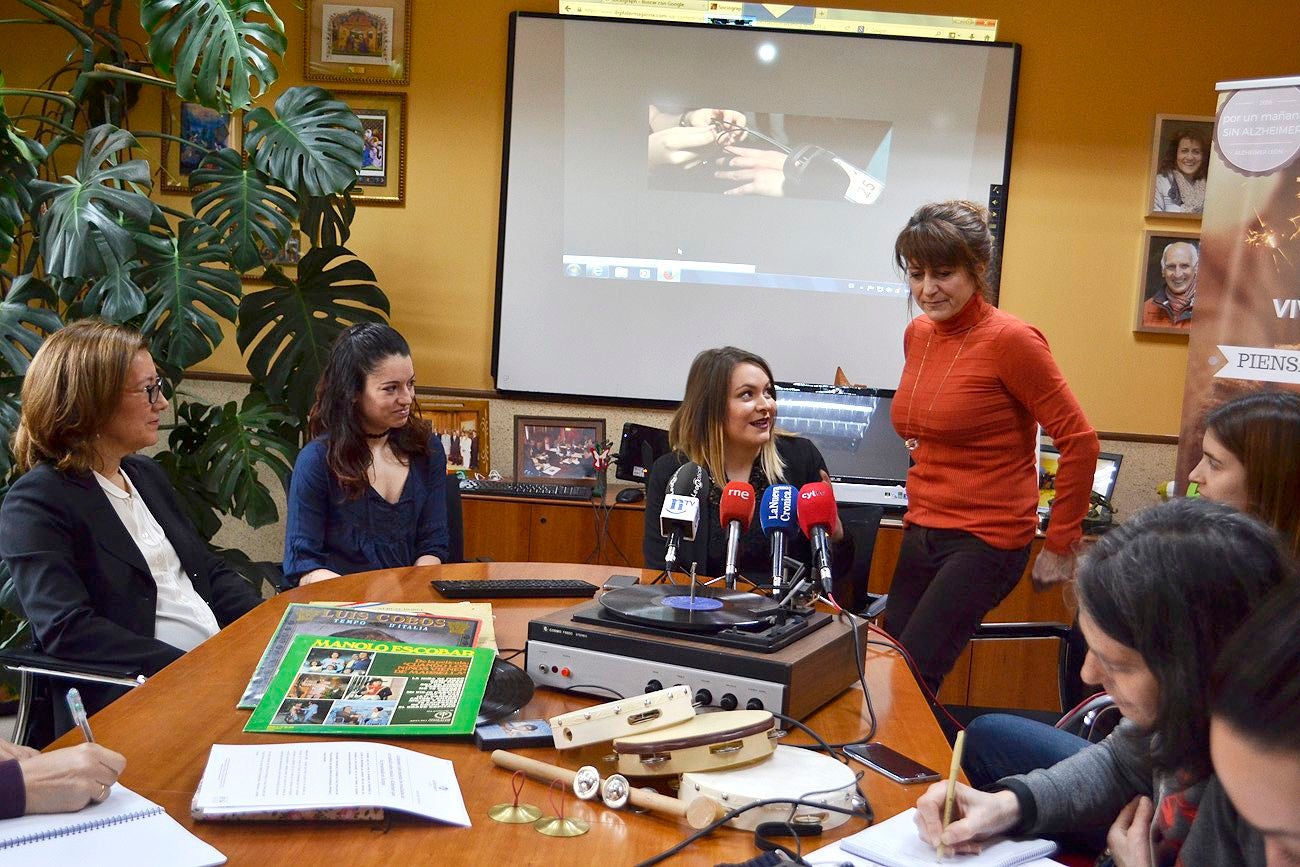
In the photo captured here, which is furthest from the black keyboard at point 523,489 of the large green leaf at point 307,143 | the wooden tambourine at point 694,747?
the wooden tambourine at point 694,747

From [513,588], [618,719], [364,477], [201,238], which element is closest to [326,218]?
[201,238]

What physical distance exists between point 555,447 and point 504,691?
2.79m

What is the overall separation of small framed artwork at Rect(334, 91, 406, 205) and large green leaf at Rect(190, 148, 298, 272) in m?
0.74

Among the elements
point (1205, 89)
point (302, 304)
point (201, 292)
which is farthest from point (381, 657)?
point (1205, 89)

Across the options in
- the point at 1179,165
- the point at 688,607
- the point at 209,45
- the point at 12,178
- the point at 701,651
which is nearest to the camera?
the point at 701,651

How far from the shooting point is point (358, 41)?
4395 millimetres

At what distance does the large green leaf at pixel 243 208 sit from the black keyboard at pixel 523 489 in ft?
3.43

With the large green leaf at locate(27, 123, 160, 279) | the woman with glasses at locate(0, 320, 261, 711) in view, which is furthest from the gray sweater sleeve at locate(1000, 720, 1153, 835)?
the large green leaf at locate(27, 123, 160, 279)

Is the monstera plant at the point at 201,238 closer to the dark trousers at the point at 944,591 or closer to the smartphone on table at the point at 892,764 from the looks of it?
the dark trousers at the point at 944,591

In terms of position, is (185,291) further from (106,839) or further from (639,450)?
(106,839)

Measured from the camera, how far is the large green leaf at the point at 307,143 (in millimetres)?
3639

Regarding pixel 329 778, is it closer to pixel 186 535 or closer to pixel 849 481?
pixel 186 535

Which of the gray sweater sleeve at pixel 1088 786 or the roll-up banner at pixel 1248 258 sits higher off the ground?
the roll-up banner at pixel 1248 258

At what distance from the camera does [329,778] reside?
129cm
